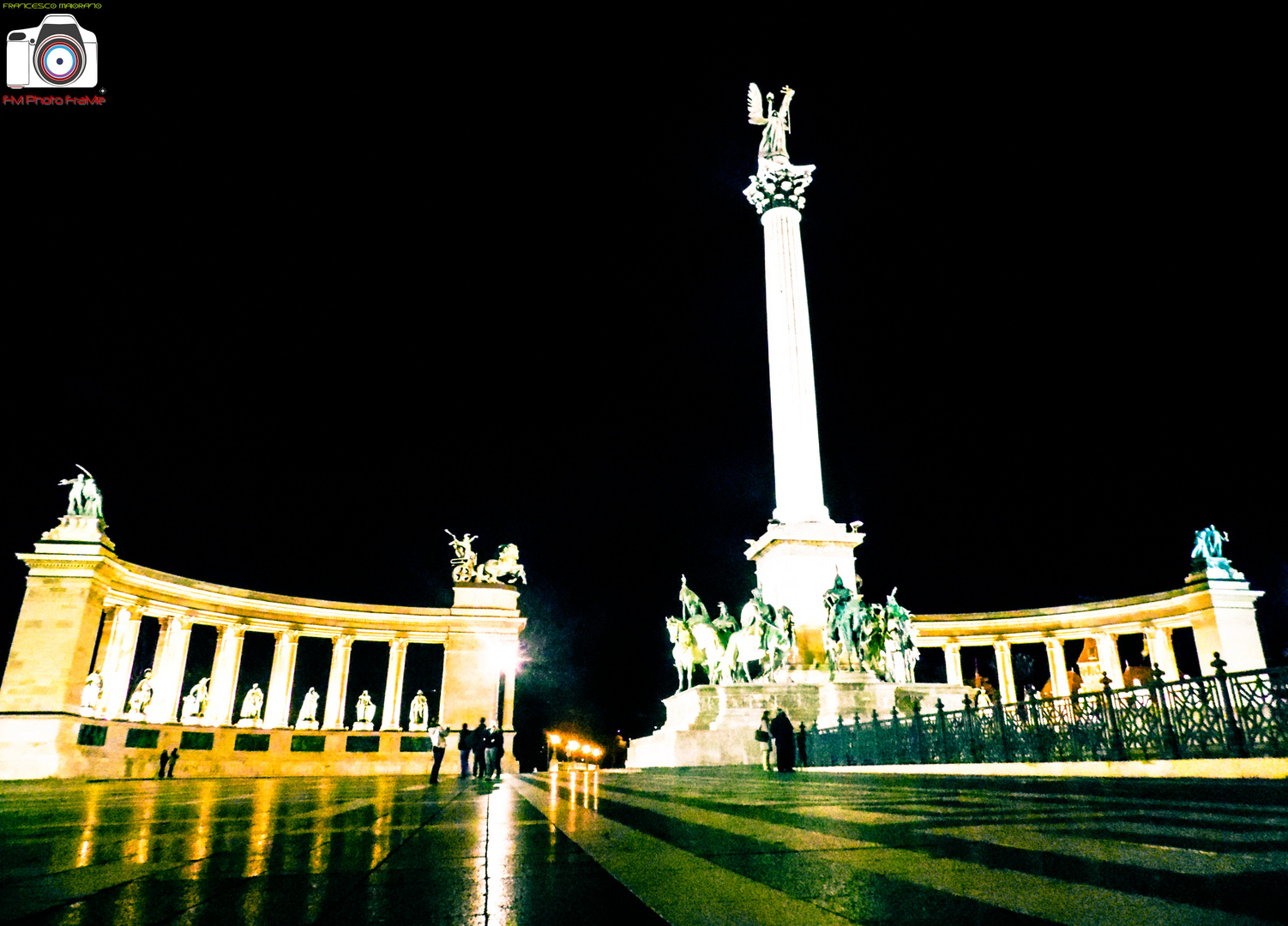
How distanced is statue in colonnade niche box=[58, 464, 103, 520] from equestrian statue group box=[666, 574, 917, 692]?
35.0 m

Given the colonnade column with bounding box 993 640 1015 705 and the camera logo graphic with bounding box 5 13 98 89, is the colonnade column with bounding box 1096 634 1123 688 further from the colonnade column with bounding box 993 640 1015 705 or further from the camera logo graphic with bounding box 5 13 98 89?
the camera logo graphic with bounding box 5 13 98 89

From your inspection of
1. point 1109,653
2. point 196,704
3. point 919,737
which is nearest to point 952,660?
point 1109,653

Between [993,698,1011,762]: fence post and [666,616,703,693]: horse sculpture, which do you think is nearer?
[993,698,1011,762]: fence post

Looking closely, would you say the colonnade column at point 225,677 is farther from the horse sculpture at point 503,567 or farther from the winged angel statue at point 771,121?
the winged angel statue at point 771,121

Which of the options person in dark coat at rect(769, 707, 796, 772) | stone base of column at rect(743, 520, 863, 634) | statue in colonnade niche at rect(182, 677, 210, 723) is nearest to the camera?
person in dark coat at rect(769, 707, 796, 772)

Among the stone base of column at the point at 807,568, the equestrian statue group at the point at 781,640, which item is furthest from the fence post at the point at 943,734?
the stone base of column at the point at 807,568

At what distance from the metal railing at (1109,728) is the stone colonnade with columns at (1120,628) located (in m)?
34.1

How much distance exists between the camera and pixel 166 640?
5116 cm

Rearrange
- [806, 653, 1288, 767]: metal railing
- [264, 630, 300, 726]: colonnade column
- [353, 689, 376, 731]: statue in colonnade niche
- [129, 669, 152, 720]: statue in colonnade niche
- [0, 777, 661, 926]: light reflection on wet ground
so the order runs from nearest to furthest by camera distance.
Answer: [0, 777, 661, 926]: light reflection on wet ground, [806, 653, 1288, 767]: metal railing, [129, 669, 152, 720]: statue in colonnade niche, [353, 689, 376, 731]: statue in colonnade niche, [264, 630, 300, 726]: colonnade column

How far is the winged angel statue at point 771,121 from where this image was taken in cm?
4675

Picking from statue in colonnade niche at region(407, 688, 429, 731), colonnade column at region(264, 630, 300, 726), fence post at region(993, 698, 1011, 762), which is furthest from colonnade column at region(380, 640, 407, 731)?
fence post at region(993, 698, 1011, 762)

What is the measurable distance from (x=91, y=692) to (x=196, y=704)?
652 centimetres

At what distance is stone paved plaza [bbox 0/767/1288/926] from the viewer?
3102 millimetres

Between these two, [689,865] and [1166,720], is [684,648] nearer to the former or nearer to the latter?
[1166,720]
